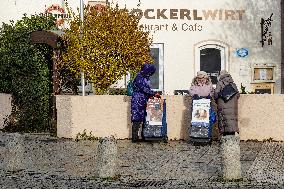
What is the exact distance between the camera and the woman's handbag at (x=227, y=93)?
14810 mm

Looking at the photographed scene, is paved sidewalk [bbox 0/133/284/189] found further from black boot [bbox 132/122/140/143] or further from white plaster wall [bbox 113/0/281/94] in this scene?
white plaster wall [bbox 113/0/281/94]

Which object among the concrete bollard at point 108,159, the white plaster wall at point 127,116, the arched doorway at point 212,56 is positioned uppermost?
the arched doorway at point 212,56

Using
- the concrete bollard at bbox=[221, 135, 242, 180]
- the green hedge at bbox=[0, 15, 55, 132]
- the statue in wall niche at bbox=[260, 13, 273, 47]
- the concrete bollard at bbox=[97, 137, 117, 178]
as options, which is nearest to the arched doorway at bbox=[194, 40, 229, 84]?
the statue in wall niche at bbox=[260, 13, 273, 47]

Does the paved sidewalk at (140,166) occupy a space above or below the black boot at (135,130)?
below

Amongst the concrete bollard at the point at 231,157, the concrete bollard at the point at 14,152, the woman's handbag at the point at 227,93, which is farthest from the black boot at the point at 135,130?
the concrete bollard at the point at 231,157

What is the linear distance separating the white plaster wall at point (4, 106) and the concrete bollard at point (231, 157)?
9.72m

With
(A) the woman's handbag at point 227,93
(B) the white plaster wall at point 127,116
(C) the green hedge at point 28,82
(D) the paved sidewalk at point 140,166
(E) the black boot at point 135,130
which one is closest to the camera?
(D) the paved sidewalk at point 140,166

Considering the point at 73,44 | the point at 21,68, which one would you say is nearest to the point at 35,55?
the point at 21,68

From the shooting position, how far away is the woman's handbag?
14810 mm

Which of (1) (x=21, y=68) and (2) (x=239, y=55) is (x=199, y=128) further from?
(2) (x=239, y=55)

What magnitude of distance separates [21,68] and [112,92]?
2623mm

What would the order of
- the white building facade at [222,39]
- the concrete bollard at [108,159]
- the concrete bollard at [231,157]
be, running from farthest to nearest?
the white building facade at [222,39] < the concrete bollard at [108,159] < the concrete bollard at [231,157]

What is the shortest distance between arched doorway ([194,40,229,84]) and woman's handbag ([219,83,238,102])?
24.7ft

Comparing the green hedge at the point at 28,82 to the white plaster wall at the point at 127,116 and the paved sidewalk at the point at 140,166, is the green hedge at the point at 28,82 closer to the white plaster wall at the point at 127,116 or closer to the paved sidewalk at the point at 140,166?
the white plaster wall at the point at 127,116
